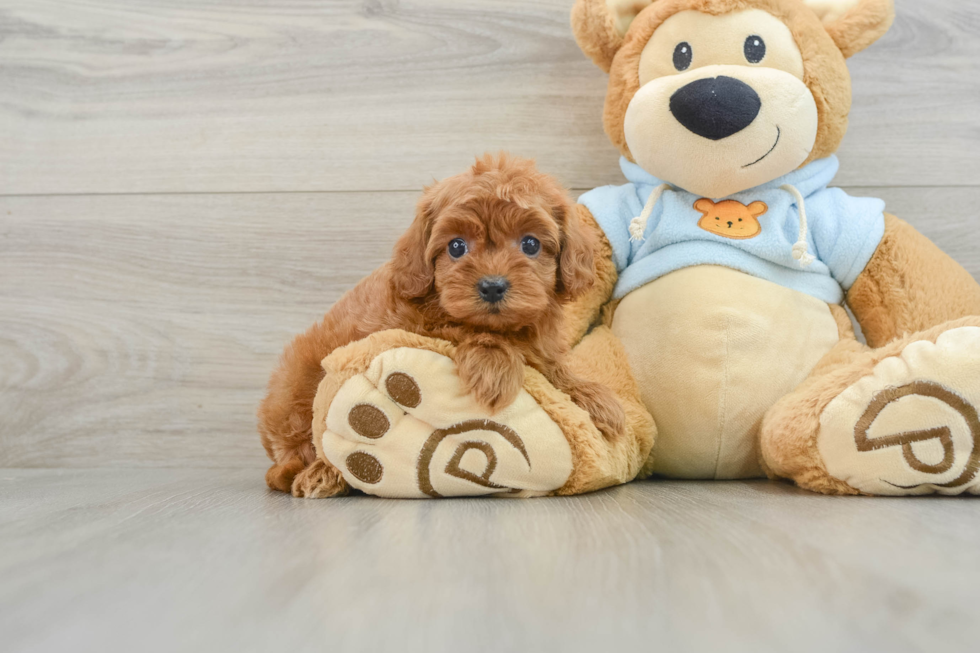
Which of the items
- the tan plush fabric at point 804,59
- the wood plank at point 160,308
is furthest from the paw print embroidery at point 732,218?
the wood plank at point 160,308

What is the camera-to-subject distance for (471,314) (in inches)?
30.9

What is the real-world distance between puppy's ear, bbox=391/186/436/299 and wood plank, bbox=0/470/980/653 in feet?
0.81

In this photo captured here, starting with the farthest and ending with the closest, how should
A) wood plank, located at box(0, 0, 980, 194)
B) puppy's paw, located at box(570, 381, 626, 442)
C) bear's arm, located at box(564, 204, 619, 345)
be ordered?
wood plank, located at box(0, 0, 980, 194) < bear's arm, located at box(564, 204, 619, 345) < puppy's paw, located at box(570, 381, 626, 442)

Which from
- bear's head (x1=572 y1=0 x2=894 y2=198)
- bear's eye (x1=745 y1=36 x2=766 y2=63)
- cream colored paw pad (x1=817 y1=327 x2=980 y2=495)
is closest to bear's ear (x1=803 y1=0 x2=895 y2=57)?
bear's head (x1=572 y1=0 x2=894 y2=198)

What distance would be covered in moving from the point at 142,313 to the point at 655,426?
953 millimetres

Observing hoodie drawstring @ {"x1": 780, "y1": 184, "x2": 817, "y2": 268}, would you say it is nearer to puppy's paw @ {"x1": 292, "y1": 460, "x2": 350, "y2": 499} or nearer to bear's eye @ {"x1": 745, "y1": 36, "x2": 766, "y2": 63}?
bear's eye @ {"x1": 745, "y1": 36, "x2": 766, "y2": 63}

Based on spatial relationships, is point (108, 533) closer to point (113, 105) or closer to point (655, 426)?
point (655, 426)

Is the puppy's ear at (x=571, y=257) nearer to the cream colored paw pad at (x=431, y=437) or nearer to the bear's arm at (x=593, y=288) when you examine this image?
the cream colored paw pad at (x=431, y=437)

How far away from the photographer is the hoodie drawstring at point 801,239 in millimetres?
1013

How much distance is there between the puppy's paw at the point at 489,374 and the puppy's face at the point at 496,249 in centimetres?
3

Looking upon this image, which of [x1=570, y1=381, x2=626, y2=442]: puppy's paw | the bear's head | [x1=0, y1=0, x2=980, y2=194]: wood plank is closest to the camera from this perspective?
[x1=570, y1=381, x2=626, y2=442]: puppy's paw

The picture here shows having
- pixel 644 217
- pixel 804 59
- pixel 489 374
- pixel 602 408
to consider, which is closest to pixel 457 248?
pixel 489 374

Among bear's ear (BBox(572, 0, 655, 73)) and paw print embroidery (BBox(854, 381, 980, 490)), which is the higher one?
bear's ear (BBox(572, 0, 655, 73))

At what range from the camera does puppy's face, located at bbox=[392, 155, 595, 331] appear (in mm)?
773
